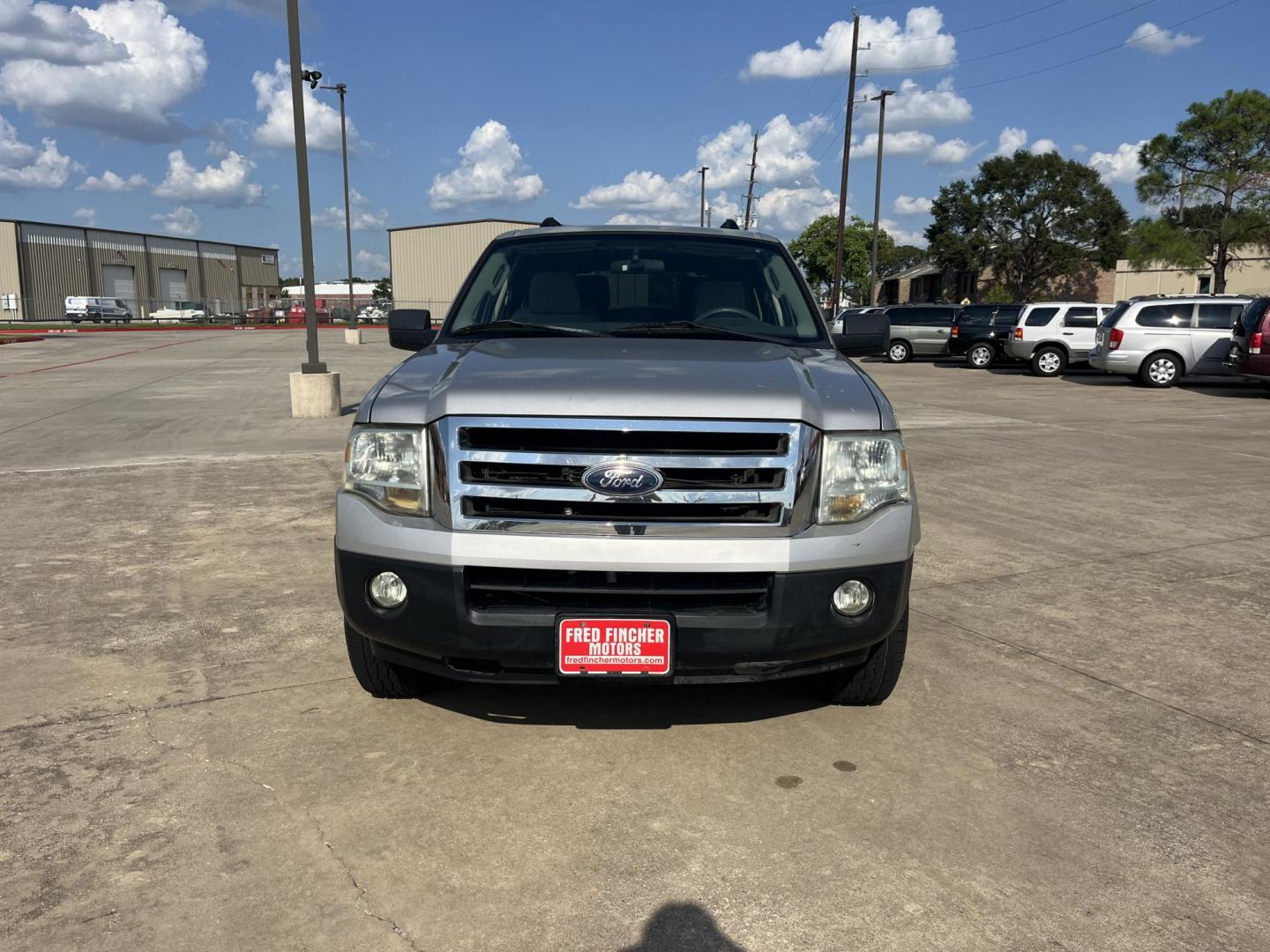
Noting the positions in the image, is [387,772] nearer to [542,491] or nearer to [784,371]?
[542,491]

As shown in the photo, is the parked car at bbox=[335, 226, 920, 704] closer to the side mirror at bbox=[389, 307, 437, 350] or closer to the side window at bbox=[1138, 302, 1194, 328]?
the side mirror at bbox=[389, 307, 437, 350]

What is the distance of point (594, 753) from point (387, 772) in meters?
0.68

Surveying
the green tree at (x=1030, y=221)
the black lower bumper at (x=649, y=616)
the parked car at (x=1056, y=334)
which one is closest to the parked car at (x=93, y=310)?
the green tree at (x=1030, y=221)

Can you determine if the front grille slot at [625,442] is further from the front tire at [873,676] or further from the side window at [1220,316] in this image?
the side window at [1220,316]

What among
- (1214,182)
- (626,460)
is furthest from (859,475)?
(1214,182)

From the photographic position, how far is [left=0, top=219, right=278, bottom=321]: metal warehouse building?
6881 cm

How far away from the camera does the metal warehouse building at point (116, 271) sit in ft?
226

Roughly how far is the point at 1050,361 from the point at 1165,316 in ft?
11.5

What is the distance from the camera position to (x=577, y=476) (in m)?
Result: 2.93

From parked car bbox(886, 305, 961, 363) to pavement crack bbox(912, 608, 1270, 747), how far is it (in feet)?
79.3

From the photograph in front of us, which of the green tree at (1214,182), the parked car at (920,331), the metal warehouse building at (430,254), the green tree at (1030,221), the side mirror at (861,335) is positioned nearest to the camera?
the side mirror at (861,335)

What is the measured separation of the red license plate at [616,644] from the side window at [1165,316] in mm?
19004

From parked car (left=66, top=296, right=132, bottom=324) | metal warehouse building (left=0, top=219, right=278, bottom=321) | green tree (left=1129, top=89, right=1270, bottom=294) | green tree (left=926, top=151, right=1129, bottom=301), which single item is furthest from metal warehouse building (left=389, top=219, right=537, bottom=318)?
green tree (left=1129, top=89, right=1270, bottom=294)

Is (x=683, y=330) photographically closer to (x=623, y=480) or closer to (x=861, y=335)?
(x=861, y=335)
